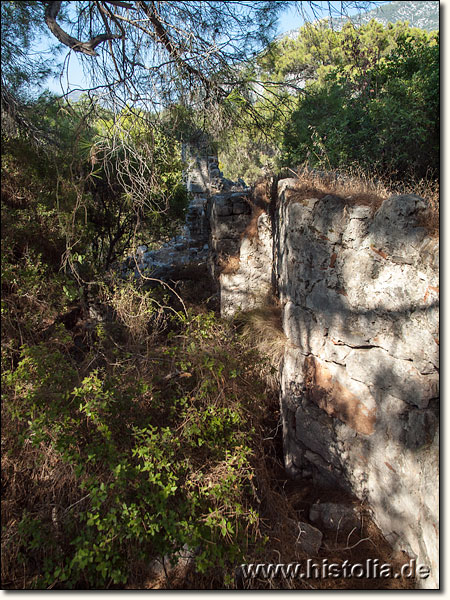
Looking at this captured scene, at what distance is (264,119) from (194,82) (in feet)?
3.35

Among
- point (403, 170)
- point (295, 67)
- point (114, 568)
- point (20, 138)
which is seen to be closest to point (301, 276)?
point (114, 568)

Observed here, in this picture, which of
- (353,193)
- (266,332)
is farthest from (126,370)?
(353,193)

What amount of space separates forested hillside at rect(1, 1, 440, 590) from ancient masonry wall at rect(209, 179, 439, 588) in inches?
13.4

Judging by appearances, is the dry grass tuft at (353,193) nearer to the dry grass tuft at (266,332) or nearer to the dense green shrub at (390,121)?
the dry grass tuft at (266,332)

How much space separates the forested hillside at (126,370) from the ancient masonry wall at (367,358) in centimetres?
34

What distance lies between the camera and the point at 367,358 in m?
3.21

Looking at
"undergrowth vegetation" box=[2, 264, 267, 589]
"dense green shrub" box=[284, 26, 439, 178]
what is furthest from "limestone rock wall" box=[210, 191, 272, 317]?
"undergrowth vegetation" box=[2, 264, 267, 589]

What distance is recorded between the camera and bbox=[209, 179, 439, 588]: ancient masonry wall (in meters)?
2.74

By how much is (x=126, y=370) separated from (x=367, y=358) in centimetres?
187

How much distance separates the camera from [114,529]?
93.8 inches

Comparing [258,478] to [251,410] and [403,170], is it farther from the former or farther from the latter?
[403,170]

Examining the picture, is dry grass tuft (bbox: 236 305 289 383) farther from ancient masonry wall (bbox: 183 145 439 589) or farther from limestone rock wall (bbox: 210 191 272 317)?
A: limestone rock wall (bbox: 210 191 272 317)

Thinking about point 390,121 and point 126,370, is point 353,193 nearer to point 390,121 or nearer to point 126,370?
point 126,370

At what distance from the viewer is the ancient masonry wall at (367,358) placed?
2.74 m
